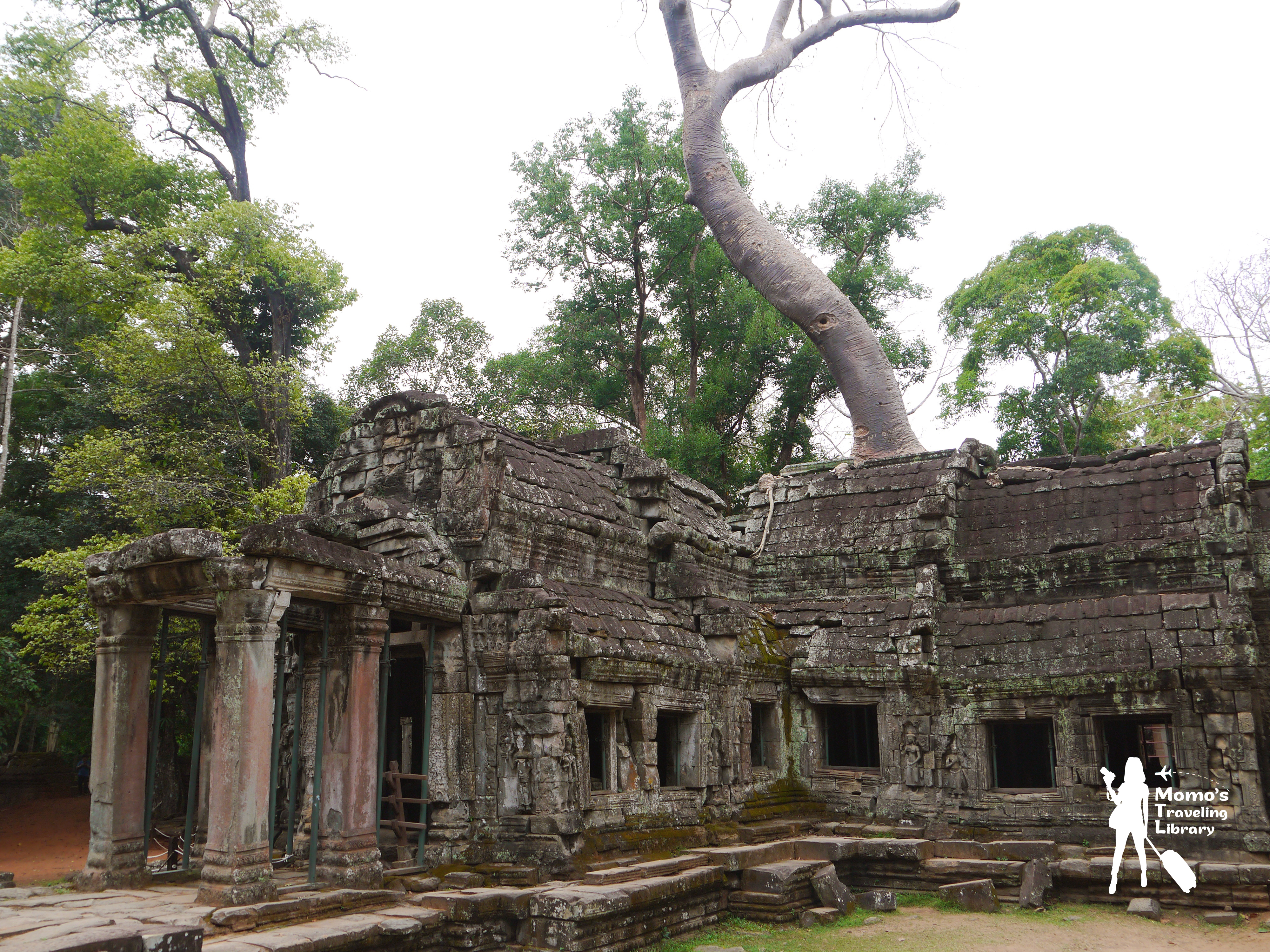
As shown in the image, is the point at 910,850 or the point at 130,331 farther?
the point at 130,331

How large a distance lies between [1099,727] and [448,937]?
24.5 ft

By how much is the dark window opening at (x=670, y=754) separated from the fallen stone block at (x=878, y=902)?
2198 millimetres

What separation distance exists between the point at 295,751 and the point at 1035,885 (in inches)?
291

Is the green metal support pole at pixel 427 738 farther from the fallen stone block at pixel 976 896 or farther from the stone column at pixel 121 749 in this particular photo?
the fallen stone block at pixel 976 896

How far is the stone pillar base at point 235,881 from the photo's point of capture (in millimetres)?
6531

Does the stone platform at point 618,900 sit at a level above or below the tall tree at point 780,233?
below

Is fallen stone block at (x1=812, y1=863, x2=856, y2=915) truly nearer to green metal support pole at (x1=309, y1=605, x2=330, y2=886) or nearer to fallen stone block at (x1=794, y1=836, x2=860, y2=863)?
fallen stone block at (x1=794, y1=836, x2=860, y2=863)

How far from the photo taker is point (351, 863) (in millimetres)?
7512

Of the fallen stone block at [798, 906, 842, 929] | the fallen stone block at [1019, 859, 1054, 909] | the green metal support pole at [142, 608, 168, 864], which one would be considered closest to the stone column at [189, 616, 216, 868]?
the green metal support pole at [142, 608, 168, 864]

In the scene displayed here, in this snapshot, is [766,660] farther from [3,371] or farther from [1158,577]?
[3,371]

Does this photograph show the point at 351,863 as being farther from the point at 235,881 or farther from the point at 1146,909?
the point at 1146,909

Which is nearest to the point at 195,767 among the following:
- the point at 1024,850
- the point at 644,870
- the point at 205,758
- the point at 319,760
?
the point at 319,760

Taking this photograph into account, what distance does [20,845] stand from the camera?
1728cm

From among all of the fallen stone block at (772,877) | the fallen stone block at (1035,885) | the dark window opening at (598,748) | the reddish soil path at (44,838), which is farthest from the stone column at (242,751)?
the reddish soil path at (44,838)
